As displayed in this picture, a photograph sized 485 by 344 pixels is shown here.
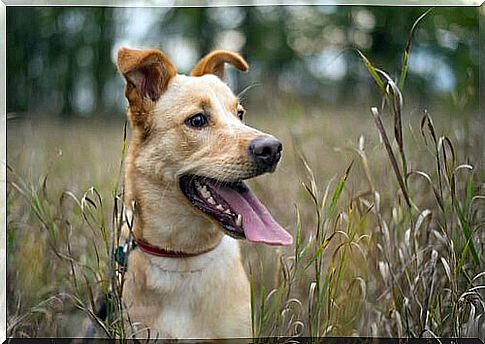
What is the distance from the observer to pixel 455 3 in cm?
406

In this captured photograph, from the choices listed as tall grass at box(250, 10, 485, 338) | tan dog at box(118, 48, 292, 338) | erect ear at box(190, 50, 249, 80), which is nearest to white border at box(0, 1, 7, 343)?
tan dog at box(118, 48, 292, 338)

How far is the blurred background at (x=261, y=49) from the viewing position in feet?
13.4

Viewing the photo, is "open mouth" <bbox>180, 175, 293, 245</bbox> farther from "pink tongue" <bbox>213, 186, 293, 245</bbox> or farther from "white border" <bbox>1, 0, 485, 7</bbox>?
"white border" <bbox>1, 0, 485, 7</bbox>

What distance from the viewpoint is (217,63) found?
401 centimetres

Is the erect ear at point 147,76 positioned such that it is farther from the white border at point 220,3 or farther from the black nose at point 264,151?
the black nose at point 264,151

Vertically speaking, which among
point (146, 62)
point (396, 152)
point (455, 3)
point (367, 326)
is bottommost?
point (367, 326)

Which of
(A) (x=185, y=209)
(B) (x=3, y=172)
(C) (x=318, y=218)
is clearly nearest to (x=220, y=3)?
(A) (x=185, y=209)

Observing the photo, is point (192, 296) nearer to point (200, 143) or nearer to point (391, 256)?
point (200, 143)

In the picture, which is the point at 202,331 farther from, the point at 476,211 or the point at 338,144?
the point at 476,211

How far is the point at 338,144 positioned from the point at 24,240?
152 centimetres

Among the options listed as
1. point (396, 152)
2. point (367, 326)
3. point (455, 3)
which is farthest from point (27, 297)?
point (455, 3)

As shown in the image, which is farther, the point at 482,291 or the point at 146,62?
the point at 482,291

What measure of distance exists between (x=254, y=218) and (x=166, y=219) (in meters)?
0.38

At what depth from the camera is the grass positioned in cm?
401
